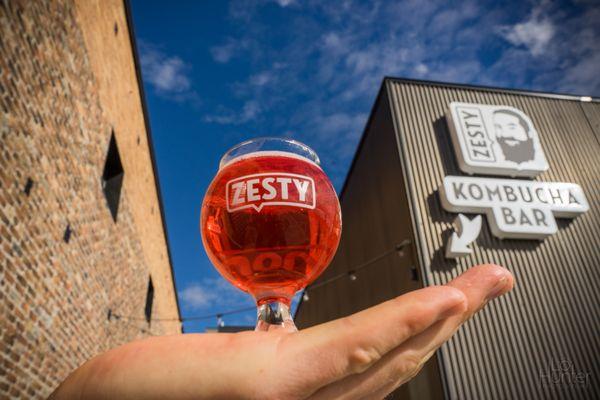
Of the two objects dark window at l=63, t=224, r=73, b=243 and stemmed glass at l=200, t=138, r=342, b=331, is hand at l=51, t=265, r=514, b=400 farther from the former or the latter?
dark window at l=63, t=224, r=73, b=243

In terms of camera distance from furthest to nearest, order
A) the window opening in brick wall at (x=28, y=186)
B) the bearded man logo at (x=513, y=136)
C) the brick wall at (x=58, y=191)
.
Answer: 1. the bearded man logo at (x=513, y=136)
2. the window opening in brick wall at (x=28, y=186)
3. the brick wall at (x=58, y=191)

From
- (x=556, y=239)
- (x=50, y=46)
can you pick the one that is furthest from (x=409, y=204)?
(x=50, y=46)

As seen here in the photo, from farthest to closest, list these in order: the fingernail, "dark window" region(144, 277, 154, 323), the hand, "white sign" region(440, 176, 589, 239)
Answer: "dark window" region(144, 277, 154, 323)
"white sign" region(440, 176, 589, 239)
the fingernail
the hand

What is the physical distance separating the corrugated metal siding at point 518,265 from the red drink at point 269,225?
7043mm

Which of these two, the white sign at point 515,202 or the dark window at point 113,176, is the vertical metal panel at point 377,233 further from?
the dark window at point 113,176

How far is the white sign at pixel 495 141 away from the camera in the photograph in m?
8.52

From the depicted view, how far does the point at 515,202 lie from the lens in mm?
8219

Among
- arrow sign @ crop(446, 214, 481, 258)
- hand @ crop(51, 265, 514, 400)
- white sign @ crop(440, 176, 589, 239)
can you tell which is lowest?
hand @ crop(51, 265, 514, 400)

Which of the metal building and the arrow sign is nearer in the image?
the metal building

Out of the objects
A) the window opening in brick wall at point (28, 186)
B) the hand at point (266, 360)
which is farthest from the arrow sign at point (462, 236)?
the hand at point (266, 360)

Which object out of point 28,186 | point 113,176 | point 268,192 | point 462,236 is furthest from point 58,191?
point 462,236


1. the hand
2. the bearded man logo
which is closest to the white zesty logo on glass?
the hand

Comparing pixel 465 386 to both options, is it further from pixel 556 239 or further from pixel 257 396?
pixel 257 396

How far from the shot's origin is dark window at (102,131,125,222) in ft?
22.6
